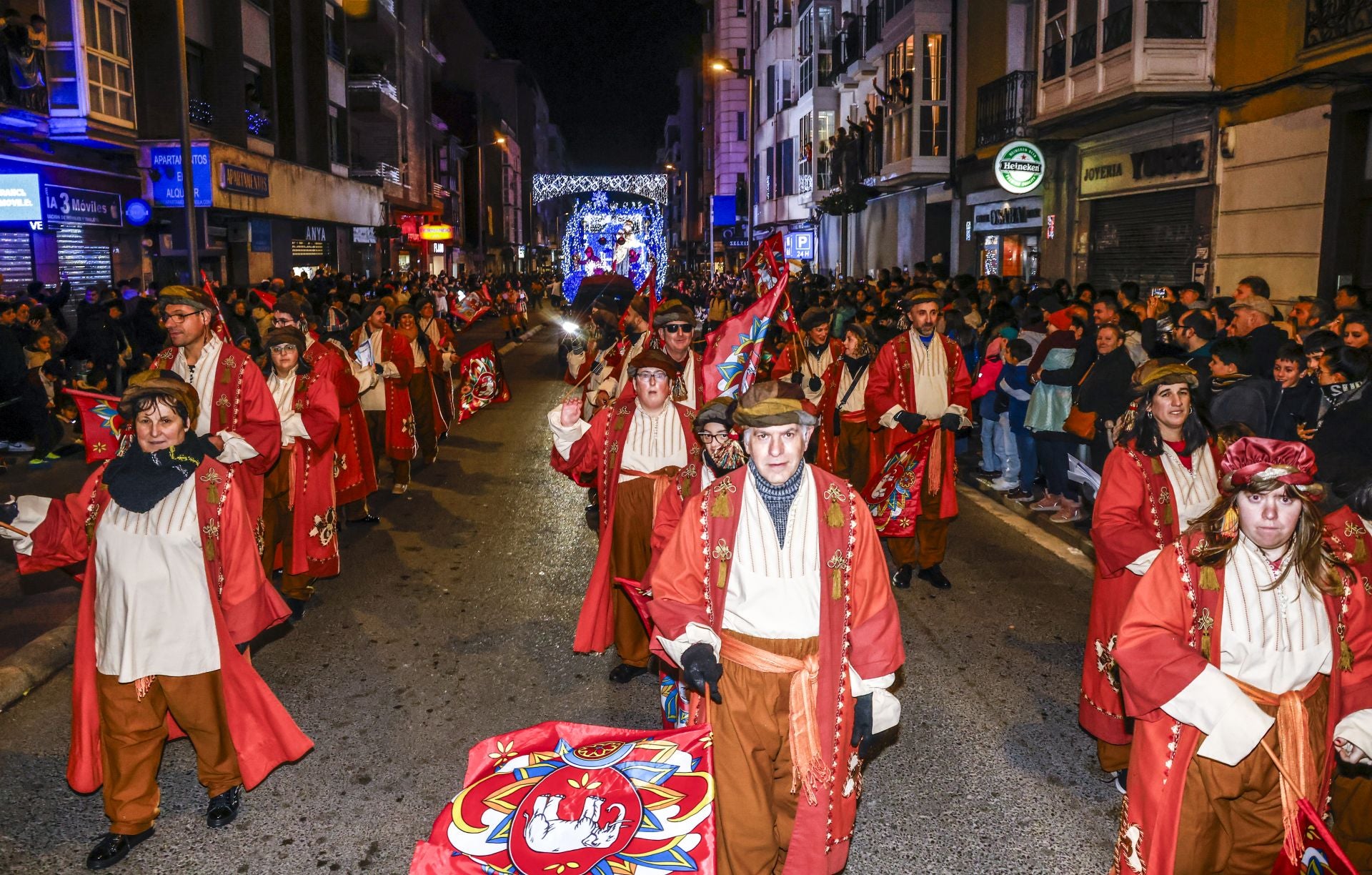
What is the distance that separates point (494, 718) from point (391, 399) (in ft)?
19.8

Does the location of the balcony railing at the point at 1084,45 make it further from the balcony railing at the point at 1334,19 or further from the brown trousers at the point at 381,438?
the brown trousers at the point at 381,438

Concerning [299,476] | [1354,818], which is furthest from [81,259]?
[1354,818]

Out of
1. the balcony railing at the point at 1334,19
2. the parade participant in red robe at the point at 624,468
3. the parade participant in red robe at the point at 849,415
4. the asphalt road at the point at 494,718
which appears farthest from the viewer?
the balcony railing at the point at 1334,19

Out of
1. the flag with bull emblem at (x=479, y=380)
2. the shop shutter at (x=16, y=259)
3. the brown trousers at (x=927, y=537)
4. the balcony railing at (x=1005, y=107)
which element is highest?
the balcony railing at (x=1005, y=107)

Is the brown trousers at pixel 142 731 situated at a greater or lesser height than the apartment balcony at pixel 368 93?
lesser

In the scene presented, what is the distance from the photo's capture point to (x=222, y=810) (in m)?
4.54

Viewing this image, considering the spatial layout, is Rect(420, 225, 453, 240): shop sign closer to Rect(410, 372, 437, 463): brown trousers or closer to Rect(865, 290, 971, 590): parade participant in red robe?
Rect(410, 372, 437, 463): brown trousers

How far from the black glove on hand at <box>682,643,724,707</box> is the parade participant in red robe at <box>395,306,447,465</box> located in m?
8.91

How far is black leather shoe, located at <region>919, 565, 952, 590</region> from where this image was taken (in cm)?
786

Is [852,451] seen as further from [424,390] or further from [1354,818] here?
[1354,818]

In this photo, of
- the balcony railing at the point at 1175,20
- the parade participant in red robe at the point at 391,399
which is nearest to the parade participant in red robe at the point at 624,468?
the parade participant in red robe at the point at 391,399

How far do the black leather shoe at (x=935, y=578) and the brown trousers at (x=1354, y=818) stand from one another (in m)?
4.07

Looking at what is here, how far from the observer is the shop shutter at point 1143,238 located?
640 inches

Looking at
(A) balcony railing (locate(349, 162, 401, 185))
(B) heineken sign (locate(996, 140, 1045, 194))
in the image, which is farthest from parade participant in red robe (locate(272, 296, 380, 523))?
(A) balcony railing (locate(349, 162, 401, 185))
